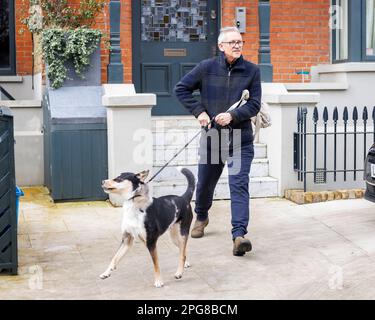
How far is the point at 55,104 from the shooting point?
986 cm

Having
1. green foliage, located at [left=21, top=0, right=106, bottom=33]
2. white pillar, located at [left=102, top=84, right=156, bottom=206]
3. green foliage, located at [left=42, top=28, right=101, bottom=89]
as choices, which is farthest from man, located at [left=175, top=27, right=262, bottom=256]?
green foliage, located at [left=21, top=0, right=106, bottom=33]

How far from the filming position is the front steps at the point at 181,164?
9.61m

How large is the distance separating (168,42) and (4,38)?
248cm

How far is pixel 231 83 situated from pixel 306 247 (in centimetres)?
169

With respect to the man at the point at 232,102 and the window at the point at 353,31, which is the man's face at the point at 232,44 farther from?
the window at the point at 353,31

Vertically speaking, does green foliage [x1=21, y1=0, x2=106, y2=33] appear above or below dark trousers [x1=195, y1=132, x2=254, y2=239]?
above

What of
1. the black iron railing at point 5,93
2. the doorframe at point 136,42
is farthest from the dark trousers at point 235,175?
the doorframe at point 136,42

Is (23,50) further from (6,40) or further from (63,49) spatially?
(63,49)

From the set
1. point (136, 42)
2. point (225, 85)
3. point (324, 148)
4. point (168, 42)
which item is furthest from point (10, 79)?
point (225, 85)

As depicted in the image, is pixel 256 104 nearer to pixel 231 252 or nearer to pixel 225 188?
pixel 231 252

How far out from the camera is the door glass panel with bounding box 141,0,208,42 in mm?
11938

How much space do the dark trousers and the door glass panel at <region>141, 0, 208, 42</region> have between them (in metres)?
5.01

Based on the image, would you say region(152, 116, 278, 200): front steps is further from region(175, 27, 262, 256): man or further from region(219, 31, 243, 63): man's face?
region(219, 31, 243, 63): man's face

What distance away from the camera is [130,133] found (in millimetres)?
9289
